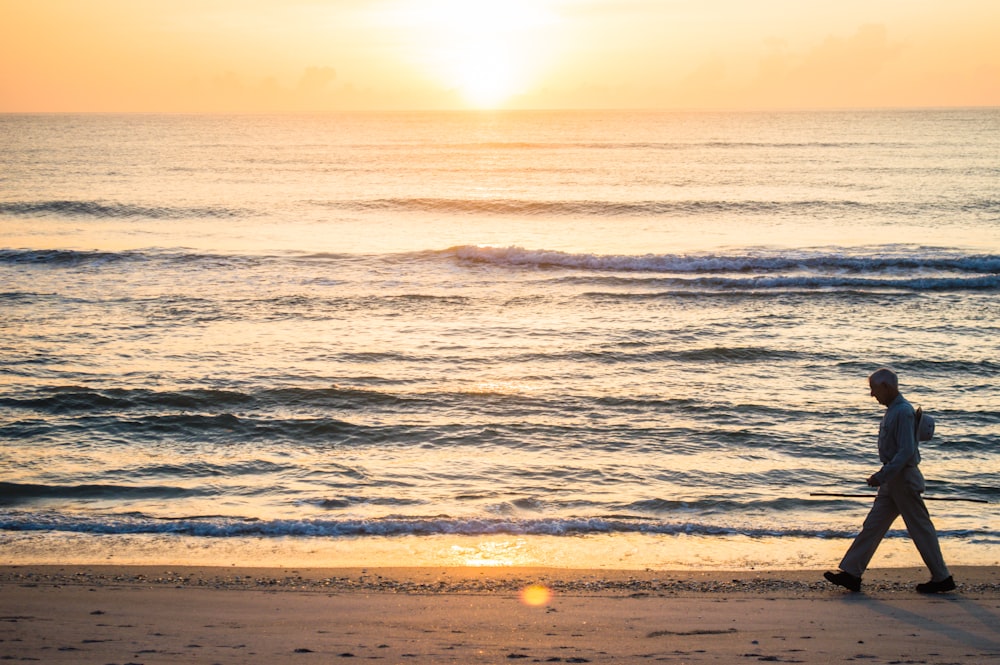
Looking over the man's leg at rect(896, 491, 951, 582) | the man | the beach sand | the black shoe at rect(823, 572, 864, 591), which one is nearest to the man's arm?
the man

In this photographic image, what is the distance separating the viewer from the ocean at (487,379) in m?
9.12

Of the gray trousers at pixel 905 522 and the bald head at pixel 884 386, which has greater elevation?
the bald head at pixel 884 386

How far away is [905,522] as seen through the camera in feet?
23.1

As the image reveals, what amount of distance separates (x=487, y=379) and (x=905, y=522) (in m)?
8.83

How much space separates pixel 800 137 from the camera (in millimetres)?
88188

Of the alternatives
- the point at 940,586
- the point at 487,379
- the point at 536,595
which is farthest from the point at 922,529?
the point at 487,379

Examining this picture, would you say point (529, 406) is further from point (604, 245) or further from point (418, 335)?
point (604, 245)

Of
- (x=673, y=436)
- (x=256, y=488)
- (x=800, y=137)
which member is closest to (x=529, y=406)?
(x=673, y=436)

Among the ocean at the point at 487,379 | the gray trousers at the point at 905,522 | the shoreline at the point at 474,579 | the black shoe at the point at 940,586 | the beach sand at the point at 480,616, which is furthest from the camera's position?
the ocean at the point at 487,379

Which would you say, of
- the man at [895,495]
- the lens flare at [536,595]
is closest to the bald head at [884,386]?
the man at [895,495]

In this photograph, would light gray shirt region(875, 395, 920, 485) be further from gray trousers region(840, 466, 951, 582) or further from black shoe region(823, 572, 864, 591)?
black shoe region(823, 572, 864, 591)

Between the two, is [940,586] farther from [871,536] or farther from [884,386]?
[884,386]

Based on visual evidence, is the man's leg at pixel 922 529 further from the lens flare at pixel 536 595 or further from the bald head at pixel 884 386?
the lens flare at pixel 536 595

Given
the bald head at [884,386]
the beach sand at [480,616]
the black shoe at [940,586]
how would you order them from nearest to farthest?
the beach sand at [480,616] → the bald head at [884,386] → the black shoe at [940,586]
